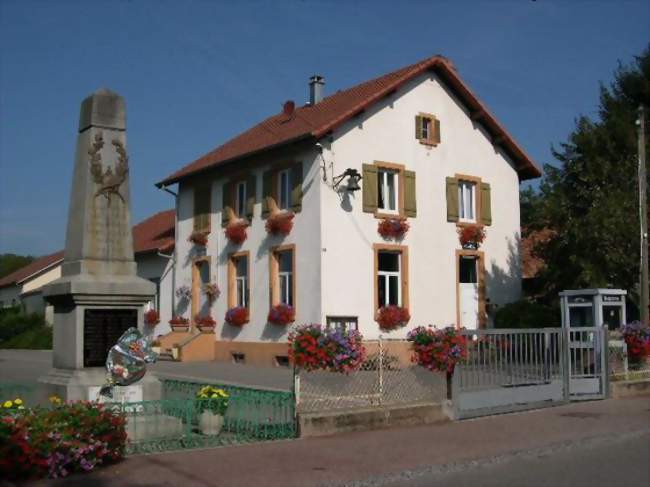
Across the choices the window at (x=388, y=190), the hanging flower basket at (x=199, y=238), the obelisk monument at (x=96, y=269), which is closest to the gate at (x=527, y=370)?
the obelisk monument at (x=96, y=269)

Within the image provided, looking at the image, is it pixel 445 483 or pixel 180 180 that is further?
pixel 180 180

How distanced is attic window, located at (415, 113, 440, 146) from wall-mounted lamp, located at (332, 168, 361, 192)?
131 inches

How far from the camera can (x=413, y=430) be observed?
38.7ft

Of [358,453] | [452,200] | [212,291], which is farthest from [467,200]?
[358,453]

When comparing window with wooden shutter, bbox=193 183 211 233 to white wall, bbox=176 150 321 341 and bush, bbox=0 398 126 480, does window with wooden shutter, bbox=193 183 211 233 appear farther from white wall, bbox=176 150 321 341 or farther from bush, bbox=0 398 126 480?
bush, bbox=0 398 126 480

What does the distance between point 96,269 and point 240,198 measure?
15090 millimetres

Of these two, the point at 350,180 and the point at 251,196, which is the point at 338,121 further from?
the point at 251,196

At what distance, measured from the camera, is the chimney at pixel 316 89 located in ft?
92.2

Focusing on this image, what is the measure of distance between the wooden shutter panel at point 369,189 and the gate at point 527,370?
28.8 feet

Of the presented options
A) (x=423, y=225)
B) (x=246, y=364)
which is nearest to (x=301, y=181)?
(x=423, y=225)

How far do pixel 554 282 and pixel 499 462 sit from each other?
1757 cm

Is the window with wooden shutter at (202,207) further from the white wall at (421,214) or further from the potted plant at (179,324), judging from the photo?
the white wall at (421,214)

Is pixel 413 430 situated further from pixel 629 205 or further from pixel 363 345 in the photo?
pixel 629 205

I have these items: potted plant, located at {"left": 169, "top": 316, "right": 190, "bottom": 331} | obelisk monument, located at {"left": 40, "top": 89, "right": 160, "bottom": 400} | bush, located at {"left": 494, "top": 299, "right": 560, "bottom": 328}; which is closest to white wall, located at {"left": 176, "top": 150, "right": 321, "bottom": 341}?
potted plant, located at {"left": 169, "top": 316, "right": 190, "bottom": 331}
